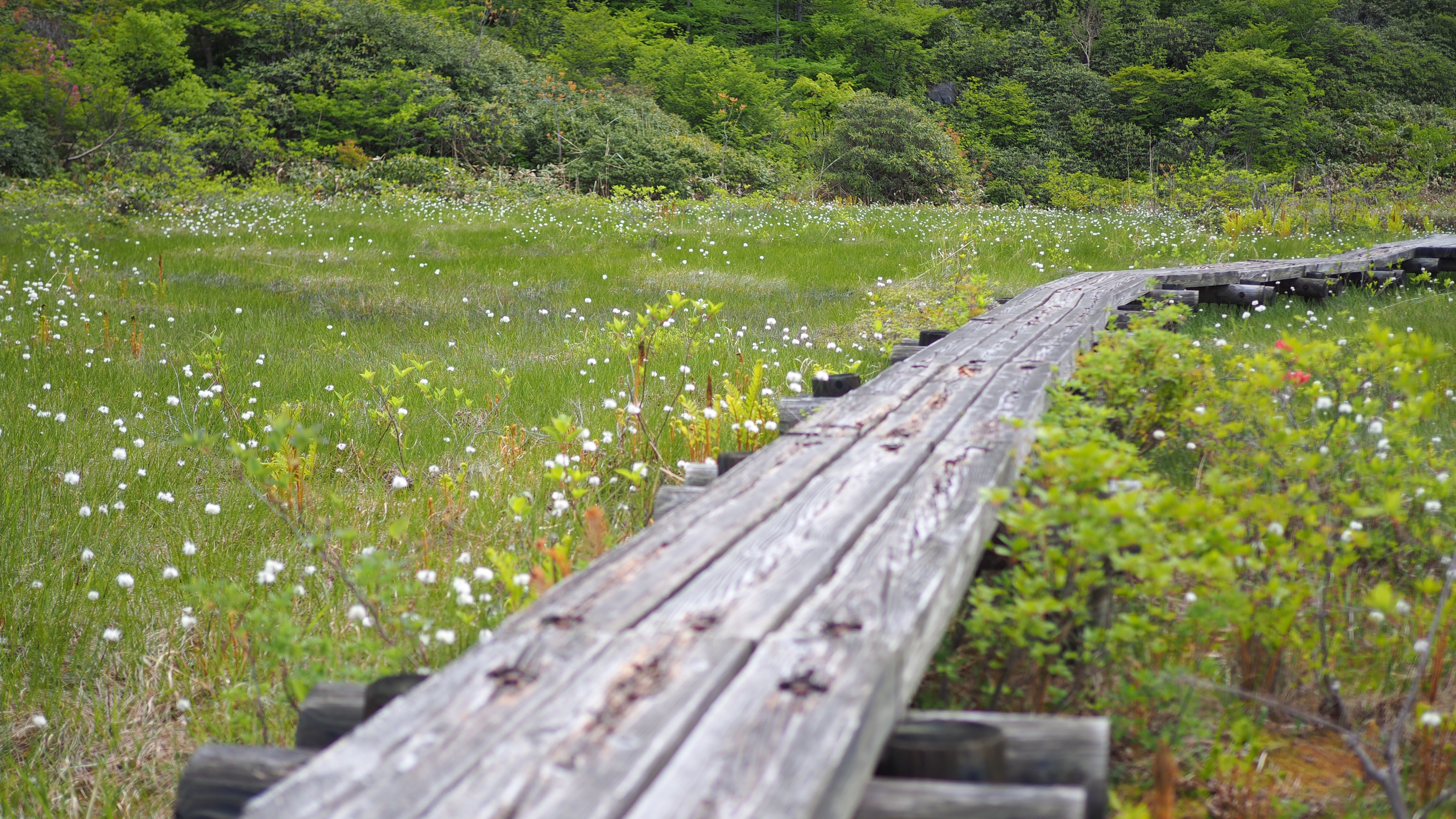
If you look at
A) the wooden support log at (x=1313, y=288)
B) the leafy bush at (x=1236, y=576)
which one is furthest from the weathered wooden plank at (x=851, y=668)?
the wooden support log at (x=1313, y=288)

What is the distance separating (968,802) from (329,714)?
121 centimetres

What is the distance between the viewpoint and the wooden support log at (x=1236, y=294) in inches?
305

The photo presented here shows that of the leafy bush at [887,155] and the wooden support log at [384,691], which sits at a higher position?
the leafy bush at [887,155]

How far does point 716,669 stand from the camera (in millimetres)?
1489

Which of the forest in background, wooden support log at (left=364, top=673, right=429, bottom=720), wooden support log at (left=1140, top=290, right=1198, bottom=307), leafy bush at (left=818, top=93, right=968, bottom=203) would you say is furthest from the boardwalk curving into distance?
A: leafy bush at (left=818, top=93, right=968, bottom=203)

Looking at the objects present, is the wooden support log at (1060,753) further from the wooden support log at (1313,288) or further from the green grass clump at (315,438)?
the wooden support log at (1313,288)

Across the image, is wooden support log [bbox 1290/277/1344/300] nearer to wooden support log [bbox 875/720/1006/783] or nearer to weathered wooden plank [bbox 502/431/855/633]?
weathered wooden plank [bbox 502/431/855/633]

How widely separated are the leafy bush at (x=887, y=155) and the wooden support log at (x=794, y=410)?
23.6 meters

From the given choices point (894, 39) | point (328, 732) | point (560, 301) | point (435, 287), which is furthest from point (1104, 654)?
point (894, 39)

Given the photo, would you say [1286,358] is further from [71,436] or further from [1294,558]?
[71,436]

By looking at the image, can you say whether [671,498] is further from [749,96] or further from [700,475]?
[749,96]

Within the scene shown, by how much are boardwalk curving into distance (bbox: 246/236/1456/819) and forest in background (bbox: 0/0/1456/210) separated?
14.3 metres

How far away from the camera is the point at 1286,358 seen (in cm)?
288

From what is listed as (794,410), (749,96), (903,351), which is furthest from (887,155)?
(794,410)
